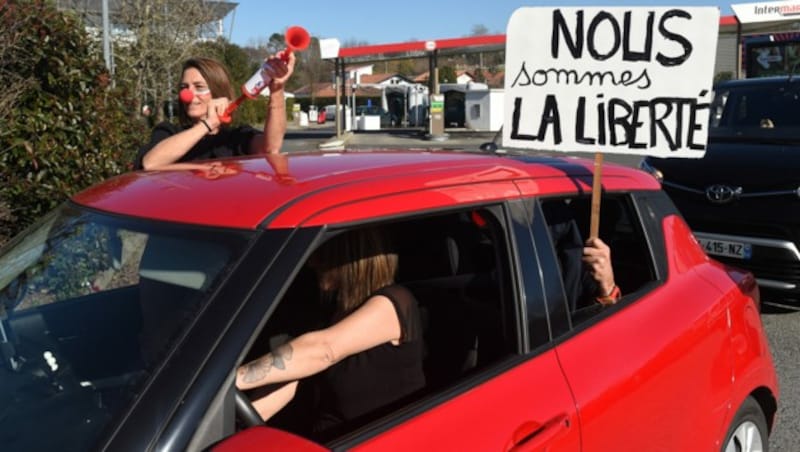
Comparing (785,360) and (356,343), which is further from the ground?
(356,343)

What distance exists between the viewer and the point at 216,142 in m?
3.39

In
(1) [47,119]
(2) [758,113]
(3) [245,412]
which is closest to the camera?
(3) [245,412]

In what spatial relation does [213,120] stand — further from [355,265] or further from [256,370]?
[256,370]

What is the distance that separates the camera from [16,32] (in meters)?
4.83

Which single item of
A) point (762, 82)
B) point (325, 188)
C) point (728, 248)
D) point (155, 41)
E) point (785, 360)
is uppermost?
point (155, 41)

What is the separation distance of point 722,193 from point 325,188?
16.5ft

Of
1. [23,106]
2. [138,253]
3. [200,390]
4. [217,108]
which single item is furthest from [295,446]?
[23,106]

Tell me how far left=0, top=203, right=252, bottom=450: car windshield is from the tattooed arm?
25cm

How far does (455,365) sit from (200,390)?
40.0 inches

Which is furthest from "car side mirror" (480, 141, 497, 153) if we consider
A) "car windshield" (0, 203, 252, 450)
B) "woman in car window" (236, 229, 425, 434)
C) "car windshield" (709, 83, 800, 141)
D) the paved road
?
"car windshield" (709, 83, 800, 141)

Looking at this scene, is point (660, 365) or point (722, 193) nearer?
point (660, 365)

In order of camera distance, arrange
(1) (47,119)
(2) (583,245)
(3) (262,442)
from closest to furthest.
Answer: (3) (262,442), (2) (583,245), (1) (47,119)

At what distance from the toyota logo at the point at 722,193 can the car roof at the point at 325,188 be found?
3956 mm

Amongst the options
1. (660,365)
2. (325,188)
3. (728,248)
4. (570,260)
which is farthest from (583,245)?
(728,248)
